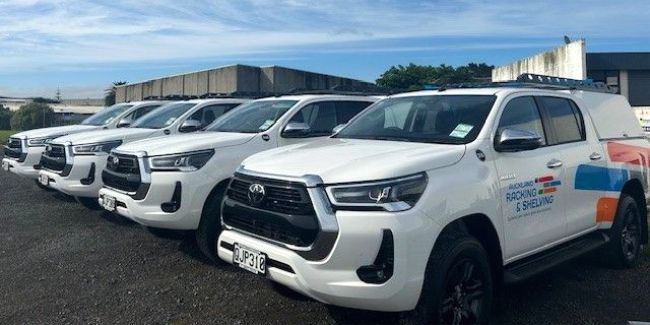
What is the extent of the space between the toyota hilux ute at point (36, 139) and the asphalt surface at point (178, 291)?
3.33m

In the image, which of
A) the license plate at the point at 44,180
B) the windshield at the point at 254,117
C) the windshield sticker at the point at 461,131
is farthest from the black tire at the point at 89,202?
the windshield sticker at the point at 461,131

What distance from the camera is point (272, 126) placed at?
22.3 ft

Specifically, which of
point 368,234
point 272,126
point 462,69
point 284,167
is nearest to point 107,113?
point 272,126

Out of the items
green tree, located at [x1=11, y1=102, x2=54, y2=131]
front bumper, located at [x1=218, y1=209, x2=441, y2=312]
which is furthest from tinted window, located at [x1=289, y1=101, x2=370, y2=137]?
green tree, located at [x1=11, y1=102, x2=54, y2=131]

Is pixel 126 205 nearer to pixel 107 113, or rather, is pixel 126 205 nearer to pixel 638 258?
pixel 638 258

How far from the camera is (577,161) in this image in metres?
5.07

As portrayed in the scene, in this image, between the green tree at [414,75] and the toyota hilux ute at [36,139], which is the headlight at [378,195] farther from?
the green tree at [414,75]

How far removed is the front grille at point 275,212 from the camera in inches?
140

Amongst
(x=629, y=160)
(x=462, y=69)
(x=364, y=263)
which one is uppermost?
(x=462, y=69)

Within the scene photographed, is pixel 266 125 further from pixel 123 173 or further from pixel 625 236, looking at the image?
pixel 625 236

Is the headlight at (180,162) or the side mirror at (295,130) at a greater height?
the side mirror at (295,130)

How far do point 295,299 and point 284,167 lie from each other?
1.37m

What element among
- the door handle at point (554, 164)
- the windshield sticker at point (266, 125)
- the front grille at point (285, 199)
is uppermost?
the windshield sticker at point (266, 125)

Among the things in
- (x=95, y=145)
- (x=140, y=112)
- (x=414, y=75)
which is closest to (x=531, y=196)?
(x=95, y=145)
